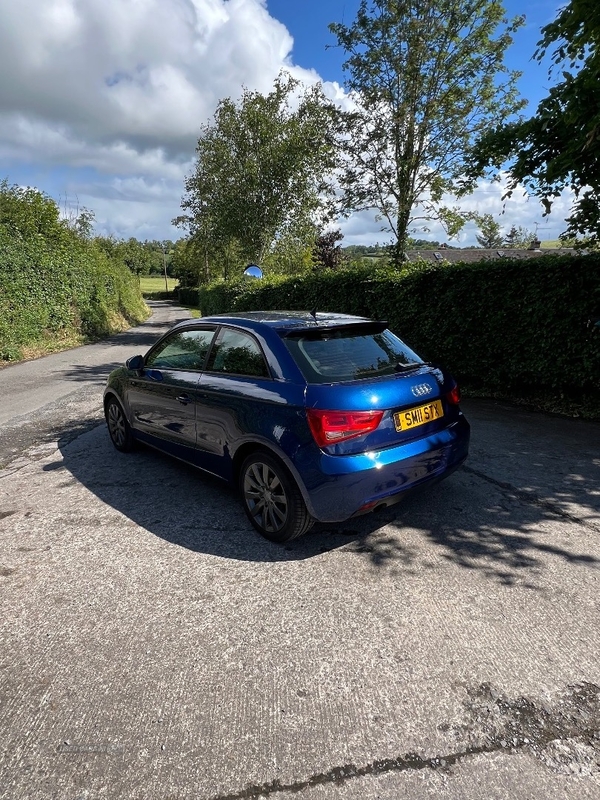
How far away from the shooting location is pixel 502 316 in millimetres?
7199

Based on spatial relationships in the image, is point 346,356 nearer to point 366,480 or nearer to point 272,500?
point 366,480

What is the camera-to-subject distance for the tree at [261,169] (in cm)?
2198

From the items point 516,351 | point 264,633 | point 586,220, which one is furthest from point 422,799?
point 586,220

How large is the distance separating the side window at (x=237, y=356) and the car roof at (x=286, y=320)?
0.12 meters

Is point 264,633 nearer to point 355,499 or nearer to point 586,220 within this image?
point 355,499

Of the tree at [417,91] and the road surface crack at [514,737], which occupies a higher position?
the tree at [417,91]

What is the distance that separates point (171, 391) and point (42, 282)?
14.0m

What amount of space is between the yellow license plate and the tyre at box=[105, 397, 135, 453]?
129 inches

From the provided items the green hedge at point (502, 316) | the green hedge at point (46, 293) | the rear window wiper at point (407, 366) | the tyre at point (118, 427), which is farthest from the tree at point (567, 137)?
the green hedge at point (46, 293)

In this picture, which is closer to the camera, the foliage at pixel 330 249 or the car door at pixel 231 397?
the car door at pixel 231 397

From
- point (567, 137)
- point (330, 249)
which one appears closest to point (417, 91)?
point (567, 137)

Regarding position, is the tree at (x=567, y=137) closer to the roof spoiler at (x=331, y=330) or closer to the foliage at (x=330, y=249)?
the roof spoiler at (x=331, y=330)

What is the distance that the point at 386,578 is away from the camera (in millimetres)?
3027

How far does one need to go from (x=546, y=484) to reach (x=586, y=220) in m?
5.77
